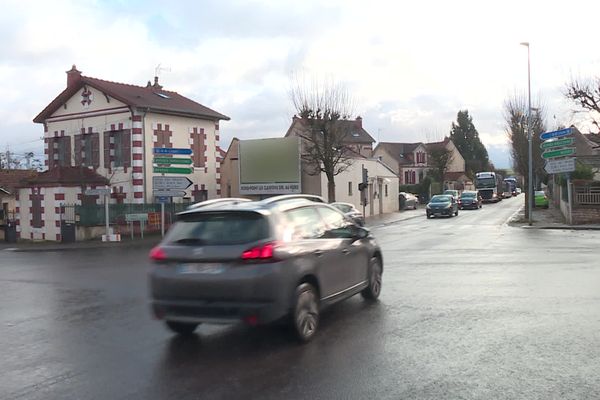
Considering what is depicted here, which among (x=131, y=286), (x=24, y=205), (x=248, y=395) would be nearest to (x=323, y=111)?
(x=24, y=205)

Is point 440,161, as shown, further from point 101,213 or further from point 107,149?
point 101,213

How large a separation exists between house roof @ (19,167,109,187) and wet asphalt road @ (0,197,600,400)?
19788 millimetres

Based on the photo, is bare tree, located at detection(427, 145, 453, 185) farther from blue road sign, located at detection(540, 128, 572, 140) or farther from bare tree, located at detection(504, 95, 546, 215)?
blue road sign, located at detection(540, 128, 572, 140)

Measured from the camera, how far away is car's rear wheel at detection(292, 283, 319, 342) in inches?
258

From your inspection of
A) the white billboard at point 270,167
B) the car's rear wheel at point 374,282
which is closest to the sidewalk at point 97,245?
the white billboard at point 270,167

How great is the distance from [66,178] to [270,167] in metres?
13.7

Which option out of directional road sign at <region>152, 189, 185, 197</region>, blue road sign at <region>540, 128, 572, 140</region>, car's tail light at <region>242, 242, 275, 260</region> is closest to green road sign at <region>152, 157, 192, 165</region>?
directional road sign at <region>152, 189, 185, 197</region>

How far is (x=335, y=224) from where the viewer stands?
7930 millimetres

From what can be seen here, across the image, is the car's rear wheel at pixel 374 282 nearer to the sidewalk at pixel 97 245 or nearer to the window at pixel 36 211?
the sidewalk at pixel 97 245

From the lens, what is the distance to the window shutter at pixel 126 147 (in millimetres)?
31703

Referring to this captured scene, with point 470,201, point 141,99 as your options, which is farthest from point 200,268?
point 470,201

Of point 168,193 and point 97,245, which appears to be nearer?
point 97,245

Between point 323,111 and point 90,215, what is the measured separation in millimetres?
16677

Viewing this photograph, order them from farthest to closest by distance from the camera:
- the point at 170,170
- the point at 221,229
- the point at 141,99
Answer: the point at 141,99
the point at 170,170
the point at 221,229
